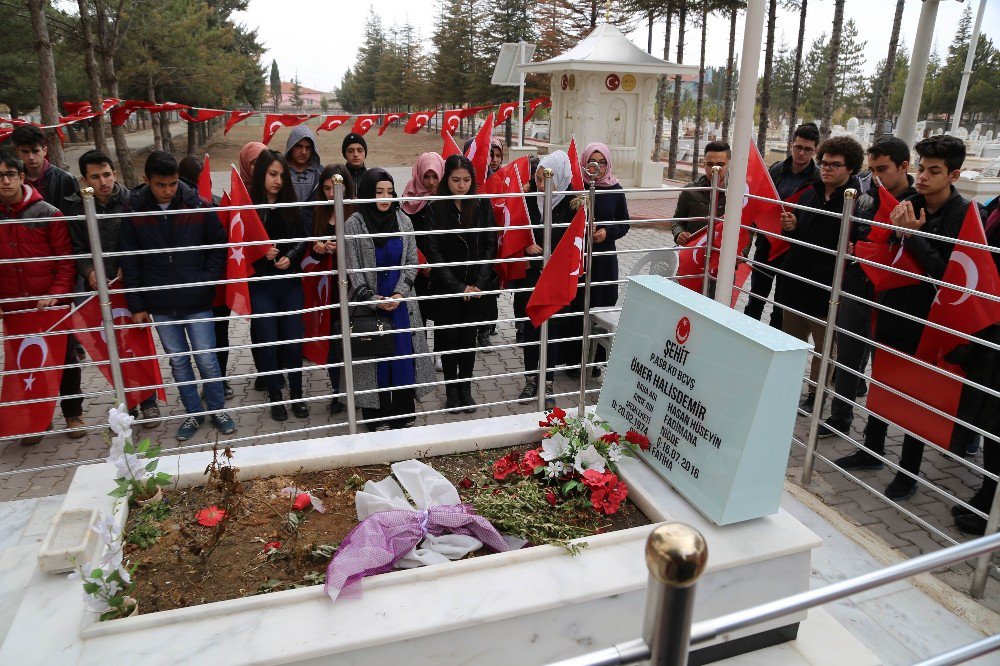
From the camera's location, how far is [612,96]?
1894cm

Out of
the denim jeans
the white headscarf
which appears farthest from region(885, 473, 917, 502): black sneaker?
A: the denim jeans

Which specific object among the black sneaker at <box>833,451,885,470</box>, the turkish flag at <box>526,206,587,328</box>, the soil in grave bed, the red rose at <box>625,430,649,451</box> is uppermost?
the turkish flag at <box>526,206,587,328</box>

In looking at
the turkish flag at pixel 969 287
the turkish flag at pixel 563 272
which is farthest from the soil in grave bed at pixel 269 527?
the turkish flag at pixel 969 287

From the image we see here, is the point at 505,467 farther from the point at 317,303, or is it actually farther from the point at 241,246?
the point at 317,303

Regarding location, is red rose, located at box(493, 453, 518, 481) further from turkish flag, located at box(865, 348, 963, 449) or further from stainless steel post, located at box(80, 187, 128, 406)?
turkish flag, located at box(865, 348, 963, 449)

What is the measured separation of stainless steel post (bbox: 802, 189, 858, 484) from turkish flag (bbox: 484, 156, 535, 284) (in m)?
1.92

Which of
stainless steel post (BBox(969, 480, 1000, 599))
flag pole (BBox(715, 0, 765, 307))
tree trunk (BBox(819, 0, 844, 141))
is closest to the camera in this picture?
stainless steel post (BBox(969, 480, 1000, 599))

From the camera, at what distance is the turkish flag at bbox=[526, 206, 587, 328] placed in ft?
13.7

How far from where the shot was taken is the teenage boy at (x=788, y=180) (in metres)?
5.43

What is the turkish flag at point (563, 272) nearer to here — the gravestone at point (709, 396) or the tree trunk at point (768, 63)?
the gravestone at point (709, 396)

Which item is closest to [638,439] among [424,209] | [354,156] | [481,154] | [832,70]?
[424,209]

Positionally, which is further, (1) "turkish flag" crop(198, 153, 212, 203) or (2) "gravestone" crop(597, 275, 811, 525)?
(1) "turkish flag" crop(198, 153, 212, 203)

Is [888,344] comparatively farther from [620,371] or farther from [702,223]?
[702,223]

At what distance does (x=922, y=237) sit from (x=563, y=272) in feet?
6.47
